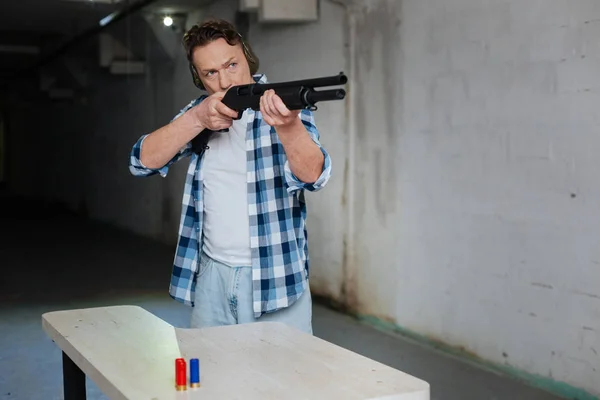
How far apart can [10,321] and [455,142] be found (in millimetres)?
2753

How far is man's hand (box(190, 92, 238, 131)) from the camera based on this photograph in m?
1.79

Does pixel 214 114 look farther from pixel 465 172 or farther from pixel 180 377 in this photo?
pixel 465 172

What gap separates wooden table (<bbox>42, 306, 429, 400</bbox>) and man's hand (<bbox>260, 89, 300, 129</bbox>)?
462mm

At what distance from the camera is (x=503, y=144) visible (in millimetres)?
3350

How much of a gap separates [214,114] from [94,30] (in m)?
7.45

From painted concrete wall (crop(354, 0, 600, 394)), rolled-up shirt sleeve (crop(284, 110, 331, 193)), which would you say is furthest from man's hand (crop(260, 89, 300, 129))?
painted concrete wall (crop(354, 0, 600, 394))

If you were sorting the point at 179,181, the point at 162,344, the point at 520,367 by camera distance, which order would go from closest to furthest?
the point at 162,344 → the point at 520,367 → the point at 179,181

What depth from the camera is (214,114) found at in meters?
1.79

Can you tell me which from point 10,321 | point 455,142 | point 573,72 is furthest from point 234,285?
point 10,321

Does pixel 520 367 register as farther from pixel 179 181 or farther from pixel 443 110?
pixel 179 181

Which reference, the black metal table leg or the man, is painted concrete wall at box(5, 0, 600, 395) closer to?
the man

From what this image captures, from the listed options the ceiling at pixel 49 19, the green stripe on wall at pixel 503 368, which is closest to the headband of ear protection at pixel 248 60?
the green stripe on wall at pixel 503 368

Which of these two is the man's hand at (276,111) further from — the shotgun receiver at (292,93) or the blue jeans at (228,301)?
the blue jeans at (228,301)

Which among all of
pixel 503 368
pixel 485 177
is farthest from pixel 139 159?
pixel 503 368
